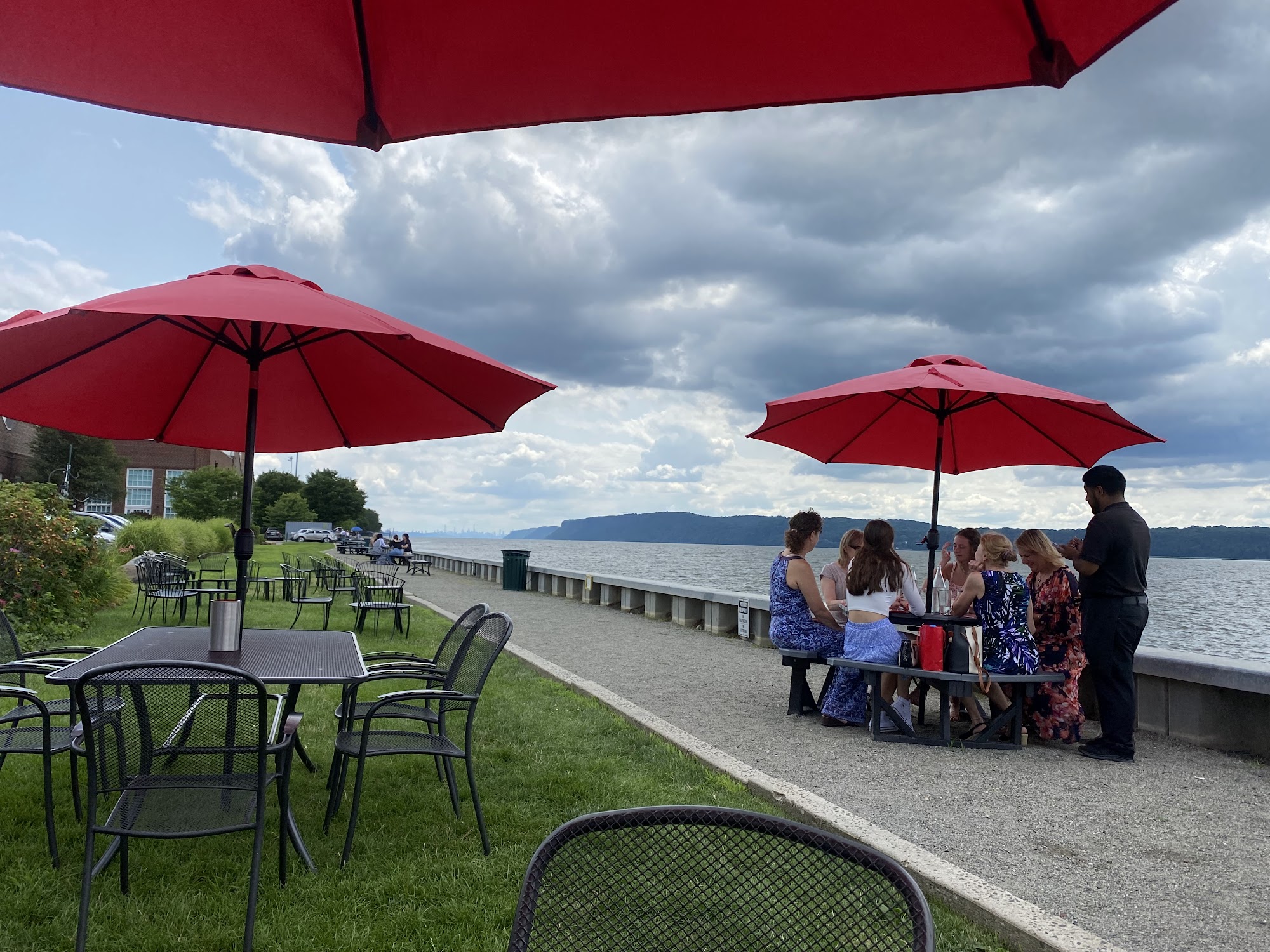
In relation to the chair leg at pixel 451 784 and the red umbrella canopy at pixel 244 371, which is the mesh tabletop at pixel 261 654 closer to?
the chair leg at pixel 451 784

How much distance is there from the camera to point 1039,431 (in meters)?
9.00

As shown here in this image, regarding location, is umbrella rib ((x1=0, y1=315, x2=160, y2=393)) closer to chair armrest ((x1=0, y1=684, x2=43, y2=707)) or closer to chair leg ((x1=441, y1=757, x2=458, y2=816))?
chair armrest ((x1=0, y1=684, x2=43, y2=707))

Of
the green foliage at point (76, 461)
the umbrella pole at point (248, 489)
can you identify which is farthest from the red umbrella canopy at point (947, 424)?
the green foliage at point (76, 461)

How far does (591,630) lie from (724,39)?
44.0ft

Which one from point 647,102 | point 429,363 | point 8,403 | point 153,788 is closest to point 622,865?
point 647,102

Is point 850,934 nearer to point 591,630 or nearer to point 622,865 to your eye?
point 622,865

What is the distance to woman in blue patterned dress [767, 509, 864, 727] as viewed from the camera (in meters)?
7.95

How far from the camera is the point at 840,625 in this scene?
8078 millimetres

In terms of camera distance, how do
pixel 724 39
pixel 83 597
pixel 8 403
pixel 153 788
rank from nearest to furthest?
1. pixel 724 39
2. pixel 153 788
3. pixel 8 403
4. pixel 83 597

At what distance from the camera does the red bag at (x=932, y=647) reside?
7.03 meters

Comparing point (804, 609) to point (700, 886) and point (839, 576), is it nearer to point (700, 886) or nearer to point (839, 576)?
point (839, 576)

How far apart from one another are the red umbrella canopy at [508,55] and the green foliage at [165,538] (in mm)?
20399

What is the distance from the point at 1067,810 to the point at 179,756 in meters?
4.68

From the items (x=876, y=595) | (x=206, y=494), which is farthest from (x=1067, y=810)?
(x=206, y=494)
